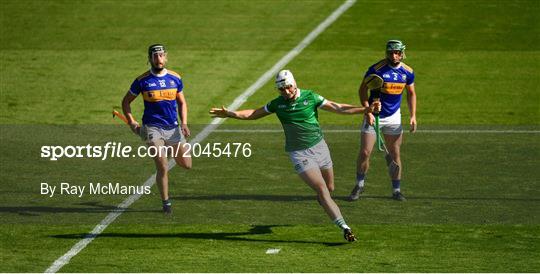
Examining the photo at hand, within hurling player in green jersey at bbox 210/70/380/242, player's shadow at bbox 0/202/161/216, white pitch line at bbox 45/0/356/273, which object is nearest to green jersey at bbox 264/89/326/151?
hurling player in green jersey at bbox 210/70/380/242

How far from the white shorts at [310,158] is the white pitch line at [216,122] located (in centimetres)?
302

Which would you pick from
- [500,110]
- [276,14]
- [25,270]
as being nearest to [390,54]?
[25,270]

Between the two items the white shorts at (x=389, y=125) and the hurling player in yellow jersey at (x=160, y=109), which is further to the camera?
the white shorts at (x=389, y=125)

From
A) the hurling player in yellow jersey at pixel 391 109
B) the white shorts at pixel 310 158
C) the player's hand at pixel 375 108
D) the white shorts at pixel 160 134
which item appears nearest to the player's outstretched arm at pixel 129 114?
the white shorts at pixel 160 134

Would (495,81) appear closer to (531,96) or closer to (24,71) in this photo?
(531,96)

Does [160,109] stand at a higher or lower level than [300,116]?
higher

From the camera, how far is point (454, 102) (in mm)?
29016

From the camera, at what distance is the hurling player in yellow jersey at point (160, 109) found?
62.1 ft

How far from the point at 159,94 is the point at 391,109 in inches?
146

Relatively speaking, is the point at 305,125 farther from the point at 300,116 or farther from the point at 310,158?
the point at 310,158

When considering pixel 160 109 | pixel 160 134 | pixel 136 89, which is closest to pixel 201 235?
pixel 160 134

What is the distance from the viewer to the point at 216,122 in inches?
1081

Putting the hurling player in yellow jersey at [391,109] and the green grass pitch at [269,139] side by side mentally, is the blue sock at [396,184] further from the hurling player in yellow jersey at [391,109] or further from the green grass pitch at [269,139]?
the green grass pitch at [269,139]

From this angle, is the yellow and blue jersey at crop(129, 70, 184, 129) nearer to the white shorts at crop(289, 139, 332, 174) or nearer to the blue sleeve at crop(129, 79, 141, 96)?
the blue sleeve at crop(129, 79, 141, 96)
